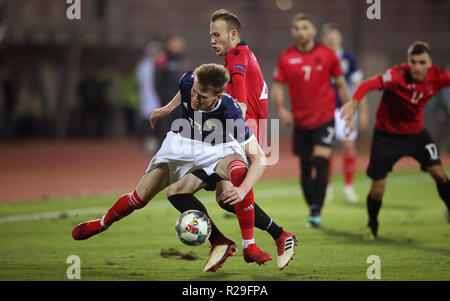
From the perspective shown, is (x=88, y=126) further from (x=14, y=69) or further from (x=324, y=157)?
(x=324, y=157)

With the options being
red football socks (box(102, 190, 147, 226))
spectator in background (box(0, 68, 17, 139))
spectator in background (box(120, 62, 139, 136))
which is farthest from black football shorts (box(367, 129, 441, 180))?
spectator in background (box(120, 62, 139, 136))

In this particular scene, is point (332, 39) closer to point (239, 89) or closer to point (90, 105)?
point (239, 89)

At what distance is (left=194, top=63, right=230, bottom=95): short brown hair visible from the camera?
5961mm

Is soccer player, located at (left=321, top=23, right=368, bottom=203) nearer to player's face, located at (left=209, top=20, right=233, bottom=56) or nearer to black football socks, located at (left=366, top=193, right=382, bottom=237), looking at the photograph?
black football socks, located at (left=366, top=193, right=382, bottom=237)

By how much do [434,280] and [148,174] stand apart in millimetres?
2472

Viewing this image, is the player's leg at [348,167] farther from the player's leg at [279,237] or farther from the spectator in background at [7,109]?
the spectator in background at [7,109]

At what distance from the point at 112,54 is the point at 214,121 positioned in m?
20.9

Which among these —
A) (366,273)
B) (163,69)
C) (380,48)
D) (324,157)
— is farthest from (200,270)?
(380,48)

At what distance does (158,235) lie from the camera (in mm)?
8656

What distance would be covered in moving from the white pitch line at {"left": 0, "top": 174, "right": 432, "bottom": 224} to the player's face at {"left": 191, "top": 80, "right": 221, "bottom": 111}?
1615 millimetres

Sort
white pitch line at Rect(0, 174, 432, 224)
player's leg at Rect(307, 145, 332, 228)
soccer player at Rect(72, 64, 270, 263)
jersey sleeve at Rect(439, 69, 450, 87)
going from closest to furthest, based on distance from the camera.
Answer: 1. soccer player at Rect(72, 64, 270, 263)
2. jersey sleeve at Rect(439, 69, 450, 87)
3. player's leg at Rect(307, 145, 332, 228)
4. white pitch line at Rect(0, 174, 432, 224)

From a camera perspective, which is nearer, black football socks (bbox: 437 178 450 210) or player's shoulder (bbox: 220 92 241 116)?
player's shoulder (bbox: 220 92 241 116)

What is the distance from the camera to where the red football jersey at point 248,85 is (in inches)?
258

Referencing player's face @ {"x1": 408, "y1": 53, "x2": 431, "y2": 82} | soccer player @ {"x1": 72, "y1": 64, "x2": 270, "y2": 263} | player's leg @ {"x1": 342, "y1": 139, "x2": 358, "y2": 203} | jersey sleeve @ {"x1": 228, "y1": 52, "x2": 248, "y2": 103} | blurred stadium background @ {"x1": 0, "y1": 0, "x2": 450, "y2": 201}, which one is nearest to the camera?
soccer player @ {"x1": 72, "y1": 64, "x2": 270, "y2": 263}
